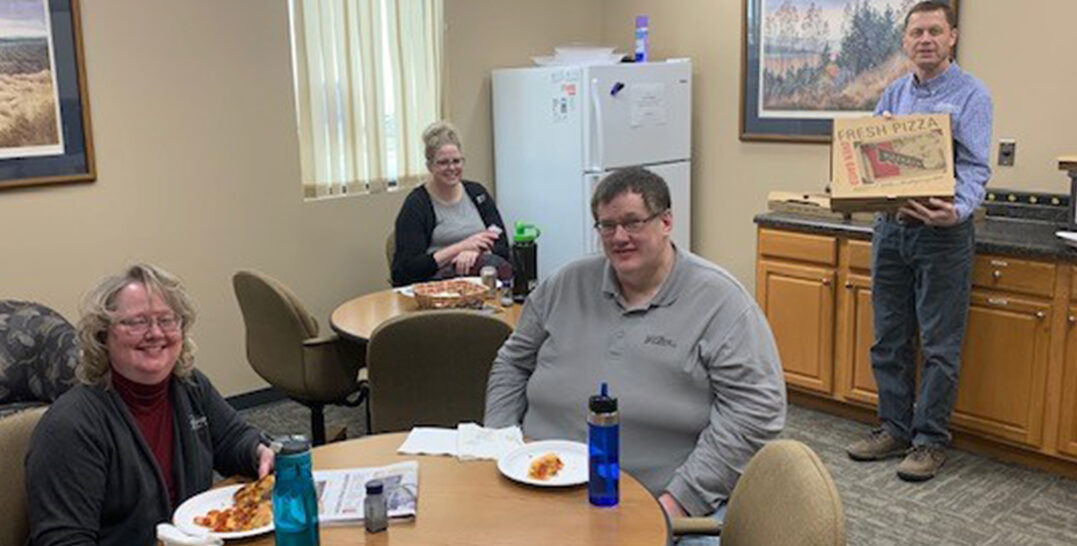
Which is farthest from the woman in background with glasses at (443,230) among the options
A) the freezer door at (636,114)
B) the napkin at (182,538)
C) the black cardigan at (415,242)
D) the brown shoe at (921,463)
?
the napkin at (182,538)

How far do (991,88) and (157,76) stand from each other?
3.52 m

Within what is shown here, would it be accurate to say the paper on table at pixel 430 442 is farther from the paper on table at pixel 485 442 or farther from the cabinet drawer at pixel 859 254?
the cabinet drawer at pixel 859 254

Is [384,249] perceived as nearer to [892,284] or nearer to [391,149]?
[391,149]

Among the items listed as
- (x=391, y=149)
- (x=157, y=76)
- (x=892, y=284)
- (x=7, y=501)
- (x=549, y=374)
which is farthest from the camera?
(x=391, y=149)

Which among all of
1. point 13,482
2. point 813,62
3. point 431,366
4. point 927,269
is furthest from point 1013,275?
point 13,482

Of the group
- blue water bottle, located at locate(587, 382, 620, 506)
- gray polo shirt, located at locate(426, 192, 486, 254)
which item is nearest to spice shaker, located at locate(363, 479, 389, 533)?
blue water bottle, located at locate(587, 382, 620, 506)

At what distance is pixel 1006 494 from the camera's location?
3.44 metres

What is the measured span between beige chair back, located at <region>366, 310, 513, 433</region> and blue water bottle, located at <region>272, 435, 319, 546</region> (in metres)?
1.18

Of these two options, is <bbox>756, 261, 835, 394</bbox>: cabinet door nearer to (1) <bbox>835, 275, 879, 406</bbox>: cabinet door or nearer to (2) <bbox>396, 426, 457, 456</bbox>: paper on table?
(1) <bbox>835, 275, 879, 406</bbox>: cabinet door

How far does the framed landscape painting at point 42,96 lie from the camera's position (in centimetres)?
363

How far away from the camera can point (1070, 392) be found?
3.46 m

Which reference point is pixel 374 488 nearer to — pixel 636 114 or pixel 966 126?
Result: pixel 966 126

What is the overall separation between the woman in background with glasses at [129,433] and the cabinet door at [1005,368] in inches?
111

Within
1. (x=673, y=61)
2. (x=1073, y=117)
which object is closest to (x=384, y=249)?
(x=673, y=61)
